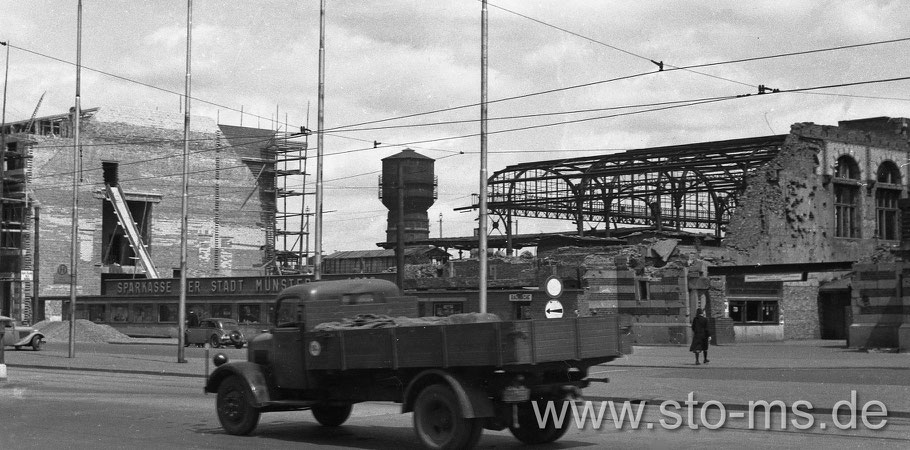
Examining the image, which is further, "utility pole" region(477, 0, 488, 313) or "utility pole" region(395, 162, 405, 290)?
"utility pole" region(395, 162, 405, 290)

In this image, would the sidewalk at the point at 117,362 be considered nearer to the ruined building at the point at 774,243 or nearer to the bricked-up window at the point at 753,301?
the ruined building at the point at 774,243

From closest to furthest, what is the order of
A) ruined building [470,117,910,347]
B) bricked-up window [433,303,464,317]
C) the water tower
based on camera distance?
ruined building [470,117,910,347]
bricked-up window [433,303,464,317]
the water tower

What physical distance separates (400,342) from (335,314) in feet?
7.58

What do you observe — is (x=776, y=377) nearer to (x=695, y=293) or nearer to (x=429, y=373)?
(x=429, y=373)

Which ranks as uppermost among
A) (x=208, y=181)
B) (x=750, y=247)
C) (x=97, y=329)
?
(x=208, y=181)

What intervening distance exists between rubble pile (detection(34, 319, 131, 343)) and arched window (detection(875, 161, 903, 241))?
43.4 meters

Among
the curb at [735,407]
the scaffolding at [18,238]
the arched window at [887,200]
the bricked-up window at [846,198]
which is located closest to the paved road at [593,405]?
the curb at [735,407]

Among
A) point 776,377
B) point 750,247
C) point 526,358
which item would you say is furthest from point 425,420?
point 750,247

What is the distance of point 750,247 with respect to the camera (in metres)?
51.9

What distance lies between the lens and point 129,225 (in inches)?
3216

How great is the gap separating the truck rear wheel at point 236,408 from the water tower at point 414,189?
6559cm

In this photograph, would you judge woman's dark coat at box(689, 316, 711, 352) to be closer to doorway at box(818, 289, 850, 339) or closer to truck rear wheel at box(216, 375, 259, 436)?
truck rear wheel at box(216, 375, 259, 436)

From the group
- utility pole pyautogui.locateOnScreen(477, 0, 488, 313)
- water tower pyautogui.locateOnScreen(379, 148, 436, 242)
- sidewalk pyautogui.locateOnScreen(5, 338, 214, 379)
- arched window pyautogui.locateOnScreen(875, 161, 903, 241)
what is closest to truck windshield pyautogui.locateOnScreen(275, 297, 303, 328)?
utility pole pyautogui.locateOnScreen(477, 0, 488, 313)

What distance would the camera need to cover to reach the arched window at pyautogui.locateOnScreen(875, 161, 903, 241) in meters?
57.5
